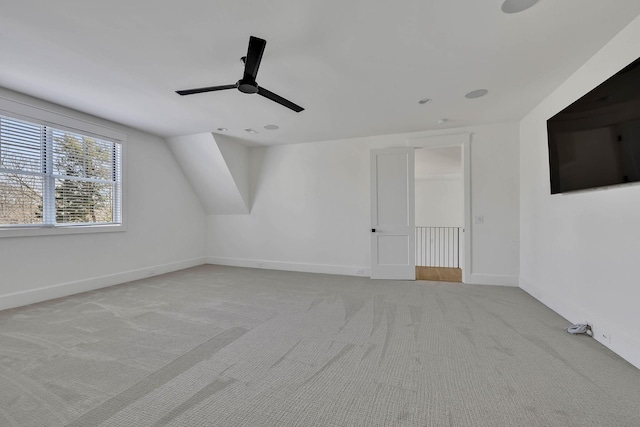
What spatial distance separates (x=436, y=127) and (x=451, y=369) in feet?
12.3

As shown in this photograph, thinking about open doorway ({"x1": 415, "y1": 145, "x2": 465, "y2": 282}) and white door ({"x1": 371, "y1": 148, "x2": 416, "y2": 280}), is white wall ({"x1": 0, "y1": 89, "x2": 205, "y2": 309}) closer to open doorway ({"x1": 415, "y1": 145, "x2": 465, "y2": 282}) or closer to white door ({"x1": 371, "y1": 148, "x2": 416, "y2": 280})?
white door ({"x1": 371, "y1": 148, "x2": 416, "y2": 280})

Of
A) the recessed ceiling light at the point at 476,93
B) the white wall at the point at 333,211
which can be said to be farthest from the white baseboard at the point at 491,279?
the recessed ceiling light at the point at 476,93

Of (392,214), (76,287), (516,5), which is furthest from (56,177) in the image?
(516,5)

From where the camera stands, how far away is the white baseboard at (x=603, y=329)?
2.02m

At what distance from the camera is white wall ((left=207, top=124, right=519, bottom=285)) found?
421cm

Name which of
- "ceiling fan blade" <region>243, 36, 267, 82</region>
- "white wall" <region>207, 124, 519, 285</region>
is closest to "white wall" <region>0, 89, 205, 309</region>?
"white wall" <region>207, 124, 519, 285</region>

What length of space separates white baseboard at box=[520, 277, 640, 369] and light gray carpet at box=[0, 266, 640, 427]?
0.25 feet

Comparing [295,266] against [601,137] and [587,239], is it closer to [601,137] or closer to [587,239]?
[587,239]

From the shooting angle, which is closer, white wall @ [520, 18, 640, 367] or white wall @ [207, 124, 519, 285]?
white wall @ [520, 18, 640, 367]

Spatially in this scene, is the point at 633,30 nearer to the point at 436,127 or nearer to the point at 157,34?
the point at 436,127

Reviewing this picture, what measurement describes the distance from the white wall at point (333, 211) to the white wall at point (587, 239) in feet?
1.19

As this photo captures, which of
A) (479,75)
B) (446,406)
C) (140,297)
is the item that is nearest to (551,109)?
(479,75)

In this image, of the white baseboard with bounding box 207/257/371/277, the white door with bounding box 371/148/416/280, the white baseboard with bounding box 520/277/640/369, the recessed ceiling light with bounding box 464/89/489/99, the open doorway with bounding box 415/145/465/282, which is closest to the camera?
the white baseboard with bounding box 520/277/640/369

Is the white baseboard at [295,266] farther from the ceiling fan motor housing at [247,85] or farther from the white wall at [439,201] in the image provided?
the white wall at [439,201]
